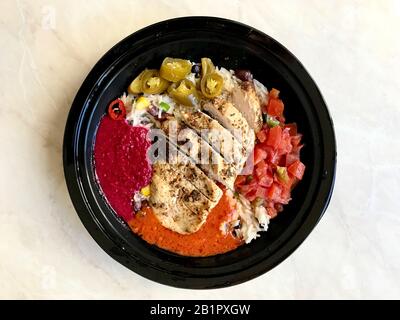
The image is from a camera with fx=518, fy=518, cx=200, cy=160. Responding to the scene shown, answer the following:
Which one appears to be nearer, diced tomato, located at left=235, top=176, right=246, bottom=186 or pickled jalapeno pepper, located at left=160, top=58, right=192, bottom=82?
pickled jalapeno pepper, located at left=160, top=58, right=192, bottom=82

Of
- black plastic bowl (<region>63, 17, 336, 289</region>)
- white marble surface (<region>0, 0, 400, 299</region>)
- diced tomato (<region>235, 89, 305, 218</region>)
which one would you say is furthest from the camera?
white marble surface (<region>0, 0, 400, 299</region>)

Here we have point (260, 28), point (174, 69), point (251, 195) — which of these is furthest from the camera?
point (260, 28)

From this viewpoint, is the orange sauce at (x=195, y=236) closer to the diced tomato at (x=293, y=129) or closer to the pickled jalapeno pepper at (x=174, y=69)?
the diced tomato at (x=293, y=129)

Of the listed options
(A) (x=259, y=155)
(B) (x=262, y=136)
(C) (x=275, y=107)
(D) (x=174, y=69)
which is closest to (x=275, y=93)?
(C) (x=275, y=107)

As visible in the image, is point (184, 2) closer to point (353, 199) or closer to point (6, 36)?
point (6, 36)

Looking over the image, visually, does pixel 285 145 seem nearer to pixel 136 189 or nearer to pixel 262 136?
pixel 262 136

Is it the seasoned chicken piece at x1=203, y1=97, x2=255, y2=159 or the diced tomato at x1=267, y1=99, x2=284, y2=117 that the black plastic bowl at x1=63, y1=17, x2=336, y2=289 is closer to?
the diced tomato at x1=267, y1=99, x2=284, y2=117

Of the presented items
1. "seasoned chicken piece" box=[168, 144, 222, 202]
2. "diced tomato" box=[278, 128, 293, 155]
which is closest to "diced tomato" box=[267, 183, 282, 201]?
"diced tomato" box=[278, 128, 293, 155]
